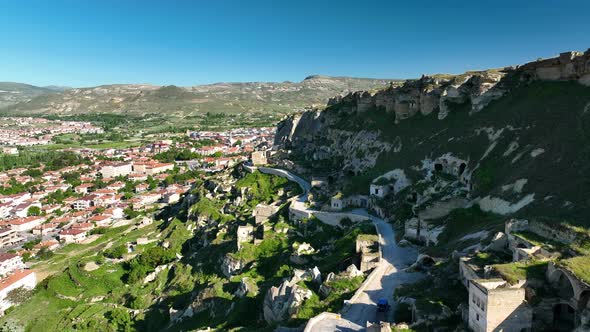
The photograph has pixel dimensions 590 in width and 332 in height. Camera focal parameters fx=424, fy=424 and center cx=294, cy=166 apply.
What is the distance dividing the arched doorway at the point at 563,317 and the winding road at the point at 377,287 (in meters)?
8.21

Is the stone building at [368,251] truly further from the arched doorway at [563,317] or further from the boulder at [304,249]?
the arched doorway at [563,317]

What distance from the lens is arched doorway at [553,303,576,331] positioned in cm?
1747

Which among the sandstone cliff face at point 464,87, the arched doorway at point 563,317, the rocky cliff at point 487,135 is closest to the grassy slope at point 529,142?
the rocky cliff at point 487,135

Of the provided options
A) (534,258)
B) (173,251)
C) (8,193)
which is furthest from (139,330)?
(8,193)

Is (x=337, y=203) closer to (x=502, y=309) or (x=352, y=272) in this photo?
(x=352, y=272)

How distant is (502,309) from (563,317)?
3.19m

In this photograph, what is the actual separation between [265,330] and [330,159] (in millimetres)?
43321

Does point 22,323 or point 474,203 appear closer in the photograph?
point 474,203

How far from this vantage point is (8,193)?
103 m

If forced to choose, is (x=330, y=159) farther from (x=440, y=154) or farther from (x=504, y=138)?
(x=504, y=138)

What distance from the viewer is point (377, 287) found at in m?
26.2

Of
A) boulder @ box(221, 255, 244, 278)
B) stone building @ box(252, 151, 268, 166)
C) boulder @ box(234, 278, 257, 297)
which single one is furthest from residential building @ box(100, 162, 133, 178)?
boulder @ box(234, 278, 257, 297)

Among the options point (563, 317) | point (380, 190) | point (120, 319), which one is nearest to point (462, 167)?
point (380, 190)

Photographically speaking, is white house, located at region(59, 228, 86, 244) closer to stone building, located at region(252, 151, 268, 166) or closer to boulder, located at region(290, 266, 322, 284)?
stone building, located at region(252, 151, 268, 166)
